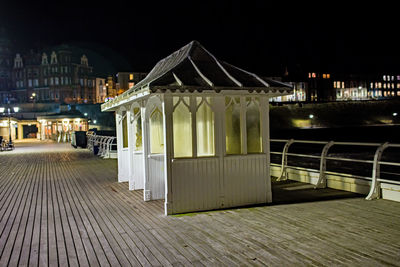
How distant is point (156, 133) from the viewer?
8.60m

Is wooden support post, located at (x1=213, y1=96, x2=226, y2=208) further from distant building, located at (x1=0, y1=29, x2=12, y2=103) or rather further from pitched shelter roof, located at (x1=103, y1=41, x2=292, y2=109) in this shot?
distant building, located at (x1=0, y1=29, x2=12, y2=103)

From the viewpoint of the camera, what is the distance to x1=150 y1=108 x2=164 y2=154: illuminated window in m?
8.45

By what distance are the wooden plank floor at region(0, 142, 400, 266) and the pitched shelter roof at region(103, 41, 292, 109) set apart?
2.23 meters

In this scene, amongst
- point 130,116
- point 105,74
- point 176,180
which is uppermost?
point 105,74

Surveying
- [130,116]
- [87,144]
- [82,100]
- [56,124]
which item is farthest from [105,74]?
[130,116]

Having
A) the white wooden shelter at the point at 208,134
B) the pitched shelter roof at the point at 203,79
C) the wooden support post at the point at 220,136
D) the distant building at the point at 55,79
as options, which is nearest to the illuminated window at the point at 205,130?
the white wooden shelter at the point at 208,134

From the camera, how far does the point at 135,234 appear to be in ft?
17.2

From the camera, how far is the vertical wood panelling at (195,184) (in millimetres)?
6383

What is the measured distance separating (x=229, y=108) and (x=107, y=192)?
398cm

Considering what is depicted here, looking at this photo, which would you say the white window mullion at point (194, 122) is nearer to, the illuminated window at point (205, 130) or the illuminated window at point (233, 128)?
the illuminated window at point (205, 130)

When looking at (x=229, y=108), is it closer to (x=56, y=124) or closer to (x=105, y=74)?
(x=56, y=124)

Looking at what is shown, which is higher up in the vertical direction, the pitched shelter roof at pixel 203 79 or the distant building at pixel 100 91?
the distant building at pixel 100 91

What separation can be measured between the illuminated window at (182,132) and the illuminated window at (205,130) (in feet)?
0.70

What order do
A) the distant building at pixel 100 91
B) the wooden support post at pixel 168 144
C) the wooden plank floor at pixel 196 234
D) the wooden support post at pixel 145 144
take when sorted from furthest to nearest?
1. the distant building at pixel 100 91
2. the wooden support post at pixel 145 144
3. the wooden support post at pixel 168 144
4. the wooden plank floor at pixel 196 234
